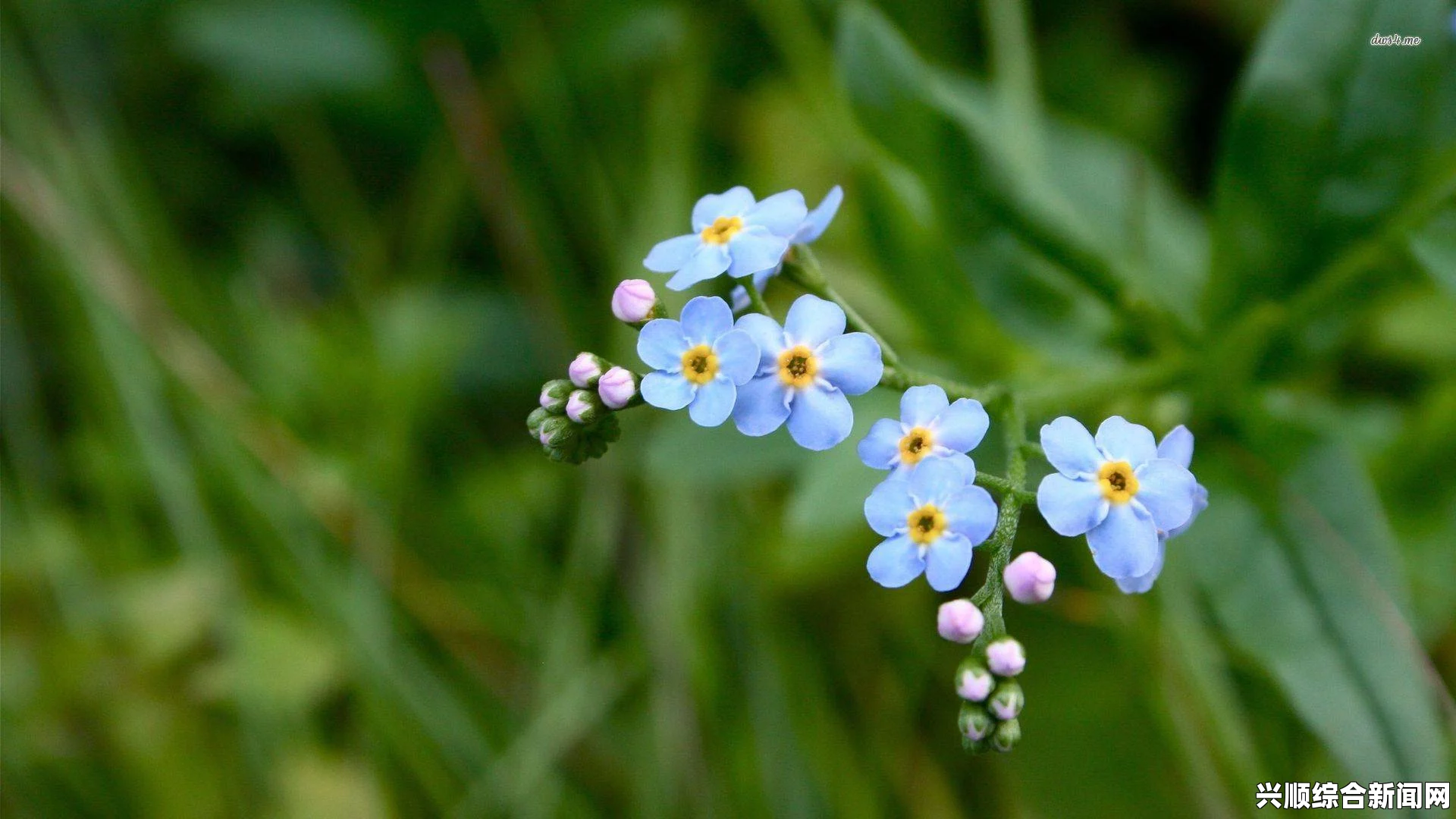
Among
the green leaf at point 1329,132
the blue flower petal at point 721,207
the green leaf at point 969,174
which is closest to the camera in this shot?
the blue flower petal at point 721,207

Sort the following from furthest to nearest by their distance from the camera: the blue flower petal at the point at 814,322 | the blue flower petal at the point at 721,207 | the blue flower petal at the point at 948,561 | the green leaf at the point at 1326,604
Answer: the green leaf at the point at 1326,604 < the blue flower petal at the point at 721,207 < the blue flower petal at the point at 814,322 < the blue flower petal at the point at 948,561

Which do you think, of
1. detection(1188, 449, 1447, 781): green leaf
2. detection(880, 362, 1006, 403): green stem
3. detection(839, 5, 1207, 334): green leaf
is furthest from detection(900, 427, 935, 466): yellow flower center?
detection(1188, 449, 1447, 781): green leaf

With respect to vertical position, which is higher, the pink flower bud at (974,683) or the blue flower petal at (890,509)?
the blue flower petal at (890,509)

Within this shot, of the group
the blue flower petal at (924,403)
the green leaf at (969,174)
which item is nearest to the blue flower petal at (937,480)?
the blue flower petal at (924,403)

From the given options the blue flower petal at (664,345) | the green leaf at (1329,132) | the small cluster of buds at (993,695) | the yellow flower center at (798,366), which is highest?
the green leaf at (1329,132)

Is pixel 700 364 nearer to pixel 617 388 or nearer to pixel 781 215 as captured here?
pixel 617 388

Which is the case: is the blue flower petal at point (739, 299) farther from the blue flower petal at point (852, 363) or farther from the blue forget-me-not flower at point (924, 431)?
the blue forget-me-not flower at point (924, 431)

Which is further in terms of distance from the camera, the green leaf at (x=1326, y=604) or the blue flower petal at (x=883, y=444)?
the green leaf at (x=1326, y=604)
